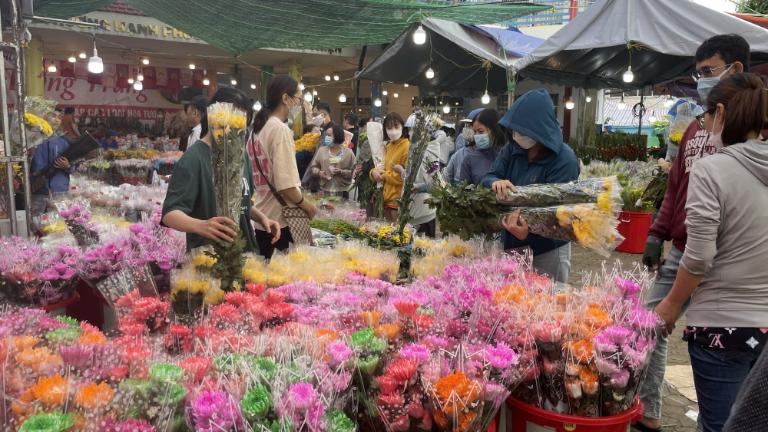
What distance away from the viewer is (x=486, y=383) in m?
1.33

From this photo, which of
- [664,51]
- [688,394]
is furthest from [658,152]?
[688,394]

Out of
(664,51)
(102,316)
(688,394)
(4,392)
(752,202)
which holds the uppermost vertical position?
(664,51)

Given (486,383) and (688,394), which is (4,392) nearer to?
(486,383)

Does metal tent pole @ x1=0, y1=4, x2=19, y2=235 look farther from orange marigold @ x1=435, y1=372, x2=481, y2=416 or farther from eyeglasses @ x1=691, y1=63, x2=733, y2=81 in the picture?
eyeglasses @ x1=691, y1=63, x2=733, y2=81

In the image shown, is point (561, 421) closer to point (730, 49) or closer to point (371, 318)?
point (371, 318)

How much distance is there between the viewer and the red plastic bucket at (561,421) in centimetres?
150

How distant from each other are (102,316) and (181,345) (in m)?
1.45

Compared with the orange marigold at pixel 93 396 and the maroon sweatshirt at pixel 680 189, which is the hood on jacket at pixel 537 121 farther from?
the orange marigold at pixel 93 396

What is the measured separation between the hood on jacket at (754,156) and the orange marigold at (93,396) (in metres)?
1.91

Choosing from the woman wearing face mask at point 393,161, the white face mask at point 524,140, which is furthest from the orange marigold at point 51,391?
the woman wearing face mask at point 393,161

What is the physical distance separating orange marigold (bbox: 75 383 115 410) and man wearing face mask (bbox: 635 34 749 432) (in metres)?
2.18

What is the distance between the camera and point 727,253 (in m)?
1.86

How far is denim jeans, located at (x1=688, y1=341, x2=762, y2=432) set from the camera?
6.16 ft

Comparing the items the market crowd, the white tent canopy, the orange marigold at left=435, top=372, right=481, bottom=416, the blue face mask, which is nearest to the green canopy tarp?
the white tent canopy
